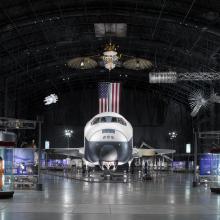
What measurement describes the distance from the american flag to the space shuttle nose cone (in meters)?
15.5

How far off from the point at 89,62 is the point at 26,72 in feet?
34.6

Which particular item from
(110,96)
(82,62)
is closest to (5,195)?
(82,62)

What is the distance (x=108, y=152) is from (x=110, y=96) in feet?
53.4

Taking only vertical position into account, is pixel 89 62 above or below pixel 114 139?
above

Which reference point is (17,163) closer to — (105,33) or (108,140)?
(108,140)

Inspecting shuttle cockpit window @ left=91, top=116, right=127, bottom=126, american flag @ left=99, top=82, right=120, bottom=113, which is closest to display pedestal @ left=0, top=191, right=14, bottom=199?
shuttle cockpit window @ left=91, top=116, right=127, bottom=126

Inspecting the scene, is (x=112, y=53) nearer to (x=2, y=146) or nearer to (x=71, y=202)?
(x=2, y=146)

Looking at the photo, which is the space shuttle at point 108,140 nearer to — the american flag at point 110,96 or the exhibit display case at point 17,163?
the exhibit display case at point 17,163

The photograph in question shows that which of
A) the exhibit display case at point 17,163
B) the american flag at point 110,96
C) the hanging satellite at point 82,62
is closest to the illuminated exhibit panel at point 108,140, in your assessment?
the exhibit display case at point 17,163

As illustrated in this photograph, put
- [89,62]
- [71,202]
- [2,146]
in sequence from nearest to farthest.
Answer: [71,202]
[2,146]
[89,62]

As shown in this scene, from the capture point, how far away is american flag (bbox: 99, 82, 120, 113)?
4247 cm

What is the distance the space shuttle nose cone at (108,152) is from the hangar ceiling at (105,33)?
1112cm

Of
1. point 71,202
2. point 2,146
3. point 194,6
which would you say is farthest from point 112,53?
point 71,202

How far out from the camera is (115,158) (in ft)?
89.5
